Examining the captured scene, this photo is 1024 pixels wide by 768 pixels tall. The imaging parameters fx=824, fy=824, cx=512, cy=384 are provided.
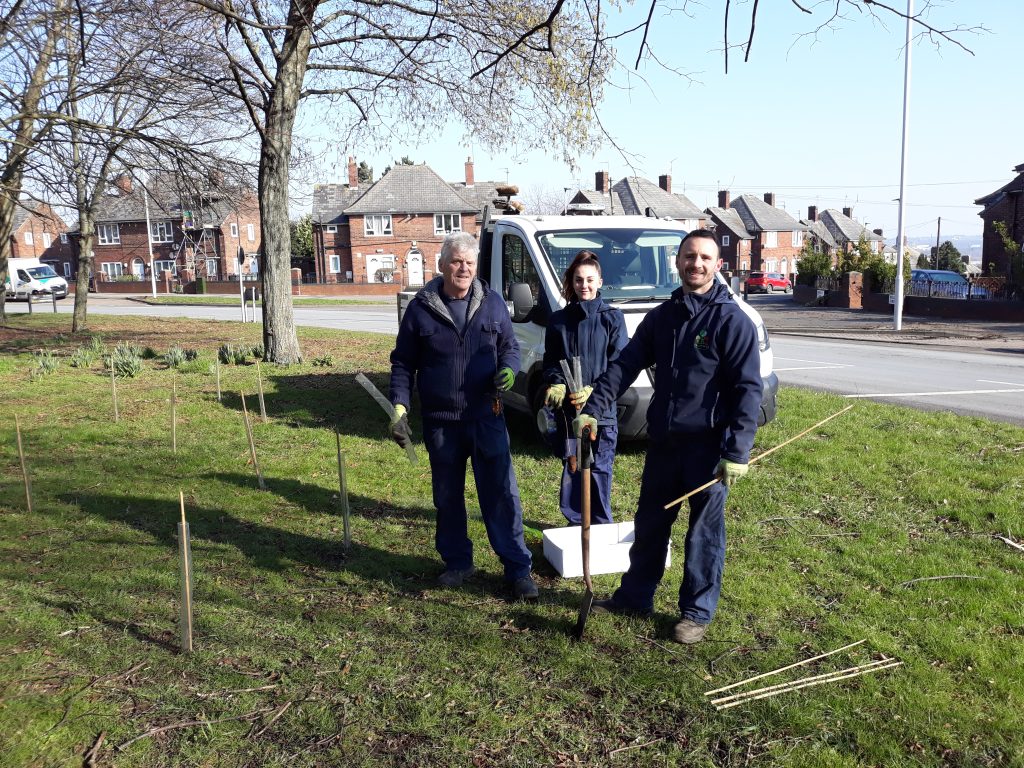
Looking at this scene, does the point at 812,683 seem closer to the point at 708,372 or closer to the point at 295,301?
the point at 708,372

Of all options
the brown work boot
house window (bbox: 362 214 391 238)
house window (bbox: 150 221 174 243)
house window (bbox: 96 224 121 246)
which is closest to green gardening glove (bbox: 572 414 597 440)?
the brown work boot

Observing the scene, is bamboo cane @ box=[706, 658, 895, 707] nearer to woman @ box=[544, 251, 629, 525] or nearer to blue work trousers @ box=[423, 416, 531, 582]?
blue work trousers @ box=[423, 416, 531, 582]

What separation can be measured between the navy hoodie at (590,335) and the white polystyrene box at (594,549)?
28.0 inches

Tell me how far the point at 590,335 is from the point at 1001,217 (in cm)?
3899

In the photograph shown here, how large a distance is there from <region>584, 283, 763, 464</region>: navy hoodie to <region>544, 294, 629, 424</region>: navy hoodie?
4.06 ft

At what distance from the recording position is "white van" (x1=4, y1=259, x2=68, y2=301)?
44406 millimetres

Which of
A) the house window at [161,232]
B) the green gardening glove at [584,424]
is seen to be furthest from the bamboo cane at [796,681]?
the house window at [161,232]

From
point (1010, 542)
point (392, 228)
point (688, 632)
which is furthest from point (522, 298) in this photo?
point (392, 228)

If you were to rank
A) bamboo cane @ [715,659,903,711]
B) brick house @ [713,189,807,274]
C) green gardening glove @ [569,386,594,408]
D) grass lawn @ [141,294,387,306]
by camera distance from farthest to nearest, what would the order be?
brick house @ [713,189,807,274], grass lawn @ [141,294,387,306], green gardening glove @ [569,386,594,408], bamboo cane @ [715,659,903,711]

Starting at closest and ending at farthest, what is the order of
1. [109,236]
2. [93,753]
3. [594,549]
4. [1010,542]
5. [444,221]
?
[93,753] → [594,549] → [1010,542] → [444,221] → [109,236]

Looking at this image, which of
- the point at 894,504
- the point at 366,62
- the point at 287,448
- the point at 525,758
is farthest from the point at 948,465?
the point at 366,62

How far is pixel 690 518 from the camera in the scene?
4.18 m

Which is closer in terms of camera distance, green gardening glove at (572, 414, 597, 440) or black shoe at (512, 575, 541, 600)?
green gardening glove at (572, 414, 597, 440)

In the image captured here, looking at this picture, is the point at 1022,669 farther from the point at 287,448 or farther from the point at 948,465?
the point at 287,448
